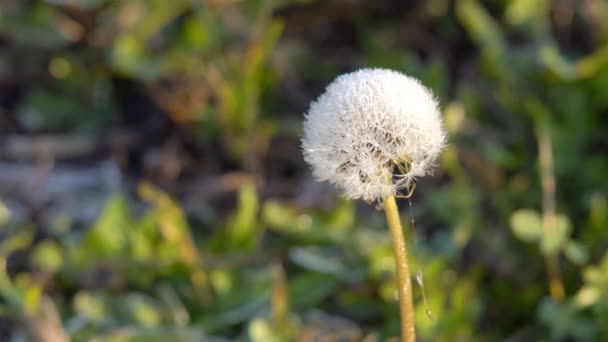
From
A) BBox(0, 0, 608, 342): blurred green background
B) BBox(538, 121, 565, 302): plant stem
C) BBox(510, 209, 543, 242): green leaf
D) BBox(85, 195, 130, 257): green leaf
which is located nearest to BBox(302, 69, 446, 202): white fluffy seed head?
BBox(0, 0, 608, 342): blurred green background

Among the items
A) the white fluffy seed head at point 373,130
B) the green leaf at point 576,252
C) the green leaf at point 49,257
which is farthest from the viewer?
the green leaf at point 49,257

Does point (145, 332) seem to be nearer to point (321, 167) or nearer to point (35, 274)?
point (35, 274)

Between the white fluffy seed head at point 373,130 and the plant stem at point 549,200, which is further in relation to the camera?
the plant stem at point 549,200

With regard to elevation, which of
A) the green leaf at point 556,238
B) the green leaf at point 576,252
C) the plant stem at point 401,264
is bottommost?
the plant stem at point 401,264

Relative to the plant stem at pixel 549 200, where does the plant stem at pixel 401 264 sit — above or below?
below

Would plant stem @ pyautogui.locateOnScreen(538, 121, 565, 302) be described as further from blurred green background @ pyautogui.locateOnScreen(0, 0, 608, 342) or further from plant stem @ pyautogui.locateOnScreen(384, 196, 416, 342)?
plant stem @ pyautogui.locateOnScreen(384, 196, 416, 342)

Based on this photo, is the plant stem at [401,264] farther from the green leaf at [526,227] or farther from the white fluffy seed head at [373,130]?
the green leaf at [526,227]

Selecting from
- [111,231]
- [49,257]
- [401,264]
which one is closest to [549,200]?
[401,264]

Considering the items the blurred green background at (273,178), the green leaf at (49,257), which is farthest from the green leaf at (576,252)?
the green leaf at (49,257)

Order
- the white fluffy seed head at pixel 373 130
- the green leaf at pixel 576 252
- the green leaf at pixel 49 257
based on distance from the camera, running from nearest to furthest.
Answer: the white fluffy seed head at pixel 373 130 < the green leaf at pixel 576 252 < the green leaf at pixel 49 257

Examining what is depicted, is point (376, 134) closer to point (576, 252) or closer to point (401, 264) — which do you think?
point (401, 264)
